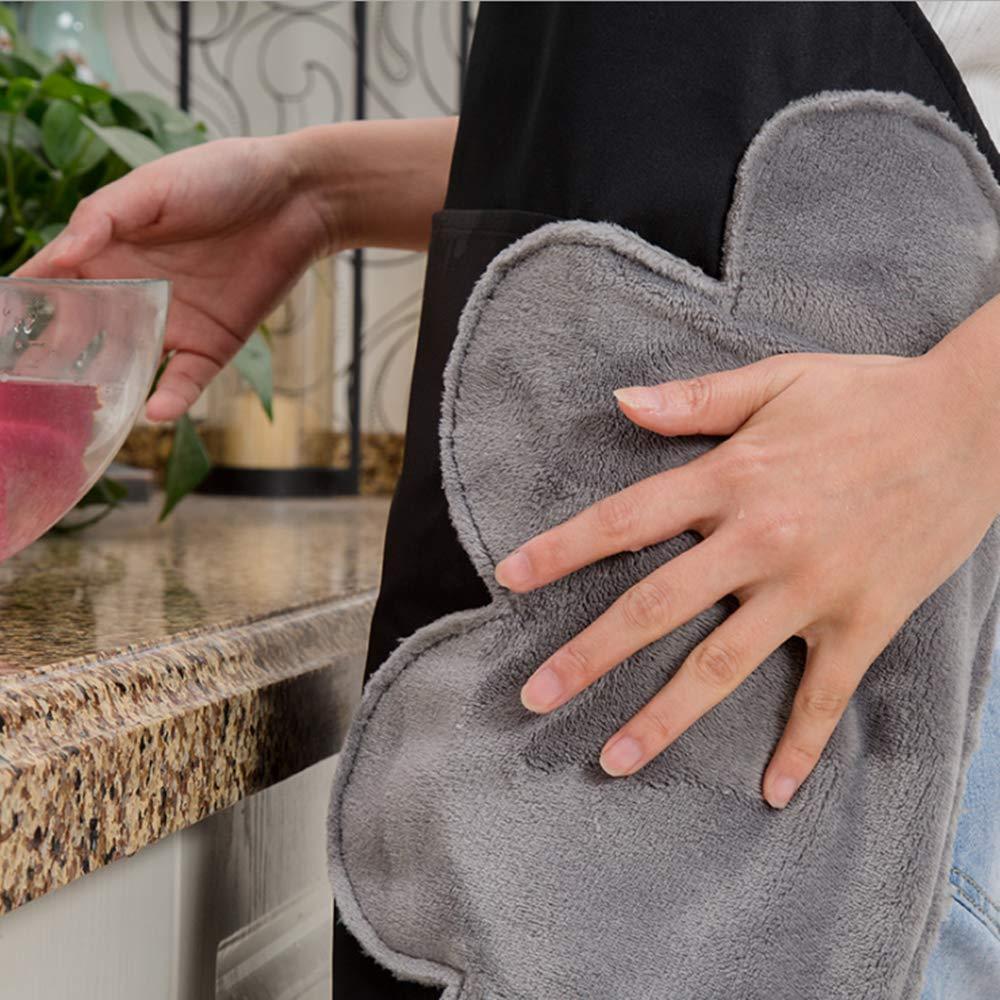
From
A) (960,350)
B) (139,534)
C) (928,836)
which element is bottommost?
(139,534)

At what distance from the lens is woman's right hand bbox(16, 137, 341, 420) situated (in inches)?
22.0

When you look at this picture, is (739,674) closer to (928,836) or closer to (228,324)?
(928,836)

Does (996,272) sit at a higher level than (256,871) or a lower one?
higher

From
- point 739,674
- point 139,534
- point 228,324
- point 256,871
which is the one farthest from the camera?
point 139,534

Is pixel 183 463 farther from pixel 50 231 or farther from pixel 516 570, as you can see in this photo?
pixel 516 570

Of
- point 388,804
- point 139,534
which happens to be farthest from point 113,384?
point 139,534

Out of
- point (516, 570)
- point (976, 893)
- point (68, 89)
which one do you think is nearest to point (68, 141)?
point (68, 89)

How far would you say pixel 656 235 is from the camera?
373mm

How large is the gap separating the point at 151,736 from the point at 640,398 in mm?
177

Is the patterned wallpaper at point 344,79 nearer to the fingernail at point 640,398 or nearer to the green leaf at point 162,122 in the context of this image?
the green leaf at point 162,122

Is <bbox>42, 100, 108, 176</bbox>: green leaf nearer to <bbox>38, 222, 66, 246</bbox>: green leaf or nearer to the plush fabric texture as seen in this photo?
<bbox>38, 222, 66, 246</bbox>: green leaf

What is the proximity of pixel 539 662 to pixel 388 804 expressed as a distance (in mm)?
68

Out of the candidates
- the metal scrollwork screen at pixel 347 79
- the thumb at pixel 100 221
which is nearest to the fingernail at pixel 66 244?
the thumb at pixel 100 221

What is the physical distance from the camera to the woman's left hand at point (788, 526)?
346mm
